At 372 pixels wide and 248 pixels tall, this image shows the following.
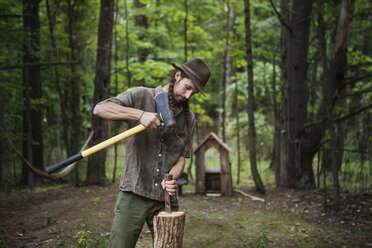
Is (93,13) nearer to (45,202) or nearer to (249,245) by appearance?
(45,202)

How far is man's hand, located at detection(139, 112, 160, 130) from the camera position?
2691mm

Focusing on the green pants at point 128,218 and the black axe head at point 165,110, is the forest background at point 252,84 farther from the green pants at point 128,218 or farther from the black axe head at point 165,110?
the black axe head at point 165,110

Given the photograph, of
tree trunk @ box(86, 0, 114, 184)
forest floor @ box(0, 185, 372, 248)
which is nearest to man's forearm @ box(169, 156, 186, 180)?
forest floor @ box(0, 185, 372, 248)

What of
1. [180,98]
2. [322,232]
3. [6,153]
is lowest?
[322,232]

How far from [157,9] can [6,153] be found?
29.8 feet

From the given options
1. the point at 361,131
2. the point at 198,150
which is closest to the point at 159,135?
the point at 198,150

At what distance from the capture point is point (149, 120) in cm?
269

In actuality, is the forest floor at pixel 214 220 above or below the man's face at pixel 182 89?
below

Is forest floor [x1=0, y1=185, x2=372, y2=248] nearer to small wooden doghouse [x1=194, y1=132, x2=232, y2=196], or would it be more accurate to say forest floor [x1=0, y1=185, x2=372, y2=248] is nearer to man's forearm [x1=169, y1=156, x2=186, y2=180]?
small wooden doghouse [x1=194, y1=132, x2=232, y2=196]

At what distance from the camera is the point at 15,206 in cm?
724

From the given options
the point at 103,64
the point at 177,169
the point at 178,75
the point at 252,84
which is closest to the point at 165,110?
the point at 178,75

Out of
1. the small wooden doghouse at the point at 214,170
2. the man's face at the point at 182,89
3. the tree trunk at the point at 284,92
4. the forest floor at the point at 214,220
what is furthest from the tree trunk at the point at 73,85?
the man's face at the point at 182,89

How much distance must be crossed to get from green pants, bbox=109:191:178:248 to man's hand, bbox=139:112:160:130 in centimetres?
71

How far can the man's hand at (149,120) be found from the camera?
2.69 metres
